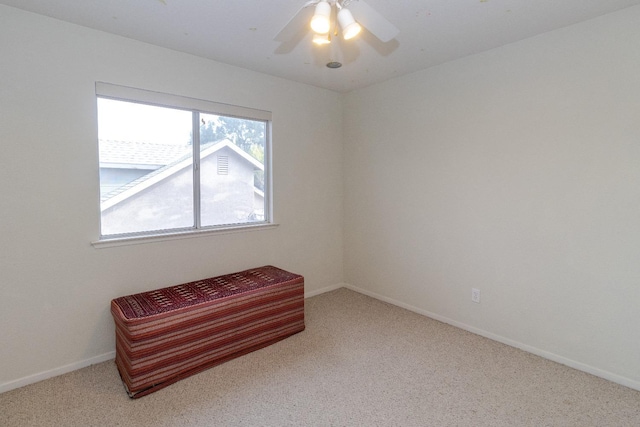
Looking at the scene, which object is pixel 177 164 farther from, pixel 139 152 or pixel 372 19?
pixel 372 19

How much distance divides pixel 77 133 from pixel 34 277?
999 millimetres

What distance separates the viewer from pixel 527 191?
2578 mm

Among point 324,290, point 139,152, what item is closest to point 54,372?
point 139,152

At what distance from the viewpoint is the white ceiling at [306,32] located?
6.72ft

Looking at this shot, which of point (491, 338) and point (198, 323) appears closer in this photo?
point (198, 323)

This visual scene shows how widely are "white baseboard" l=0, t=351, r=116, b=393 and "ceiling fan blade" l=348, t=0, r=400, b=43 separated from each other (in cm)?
280

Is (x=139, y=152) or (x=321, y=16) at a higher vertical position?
(x=321, y=16)

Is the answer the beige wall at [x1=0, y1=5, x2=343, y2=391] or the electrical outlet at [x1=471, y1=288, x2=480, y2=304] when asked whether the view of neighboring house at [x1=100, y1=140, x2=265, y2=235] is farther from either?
the electrical outlet at [x1=471, y1=288, x2=480, y2=304]

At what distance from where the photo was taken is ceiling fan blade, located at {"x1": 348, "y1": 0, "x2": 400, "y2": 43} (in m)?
1.58

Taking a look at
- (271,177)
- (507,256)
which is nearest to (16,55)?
(271,177)

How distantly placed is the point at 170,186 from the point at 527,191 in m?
2.84

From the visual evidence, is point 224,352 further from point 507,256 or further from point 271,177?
point 507,256

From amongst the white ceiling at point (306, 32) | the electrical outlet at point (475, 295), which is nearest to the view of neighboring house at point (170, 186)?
the white ceiling at point (306, 32)

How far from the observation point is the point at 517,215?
104 inches
